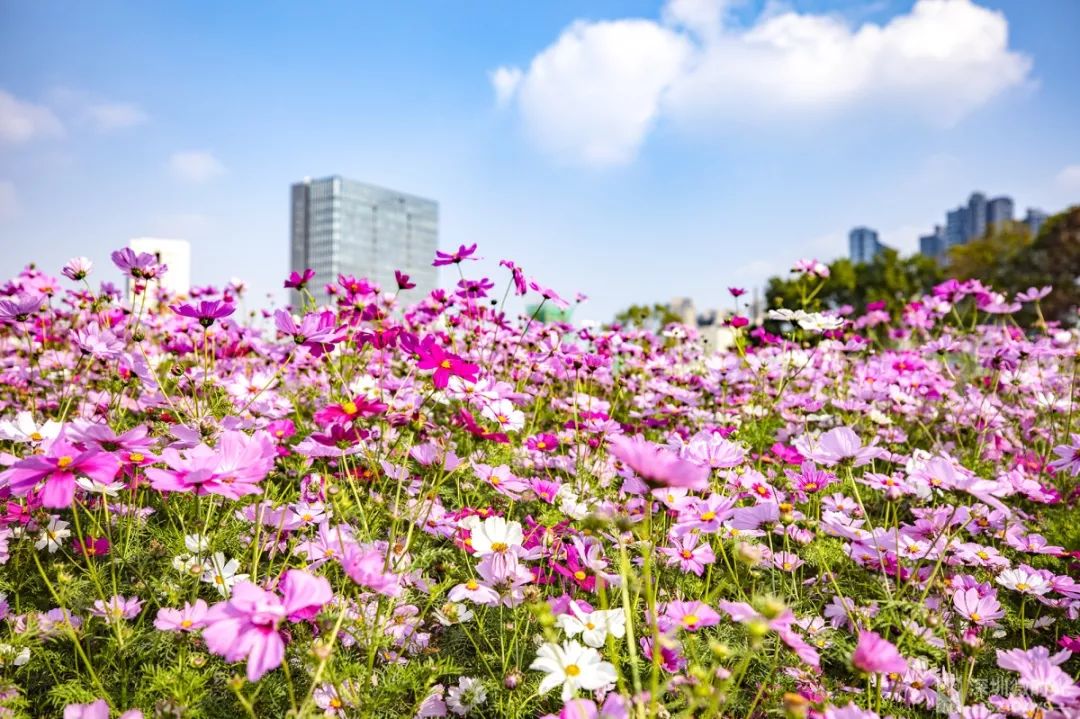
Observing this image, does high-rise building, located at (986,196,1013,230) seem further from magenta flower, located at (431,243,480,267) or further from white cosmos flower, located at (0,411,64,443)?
white cosmos flower, located at (0,411,64,443)

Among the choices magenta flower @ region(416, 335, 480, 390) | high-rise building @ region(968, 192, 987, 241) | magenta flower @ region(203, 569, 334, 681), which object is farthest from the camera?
high-rise building @ region(968, 192, 987, 241)

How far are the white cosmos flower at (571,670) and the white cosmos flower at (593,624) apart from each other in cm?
7

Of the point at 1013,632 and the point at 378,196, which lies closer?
the point at 1013,632

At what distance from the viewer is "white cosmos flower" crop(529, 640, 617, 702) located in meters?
1.08

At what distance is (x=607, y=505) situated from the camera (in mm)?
1679

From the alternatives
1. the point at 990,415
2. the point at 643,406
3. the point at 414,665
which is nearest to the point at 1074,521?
the point at 990,415

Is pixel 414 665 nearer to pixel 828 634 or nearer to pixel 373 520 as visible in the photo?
pixel 373 520

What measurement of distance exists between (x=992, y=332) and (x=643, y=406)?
10.5ft

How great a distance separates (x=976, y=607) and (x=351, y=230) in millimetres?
85557

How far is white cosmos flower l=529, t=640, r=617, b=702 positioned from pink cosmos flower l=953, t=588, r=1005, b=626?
978 millimetres

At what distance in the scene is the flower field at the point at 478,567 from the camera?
108 centimetres

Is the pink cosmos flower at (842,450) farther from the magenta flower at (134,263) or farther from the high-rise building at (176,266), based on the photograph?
the high-rise building at (176,266)

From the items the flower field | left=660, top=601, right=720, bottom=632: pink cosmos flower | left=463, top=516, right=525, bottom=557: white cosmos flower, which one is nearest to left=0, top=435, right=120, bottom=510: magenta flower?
the flower field

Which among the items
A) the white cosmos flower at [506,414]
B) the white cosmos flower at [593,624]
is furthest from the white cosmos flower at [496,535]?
the white cosmos flower at [506,414]
